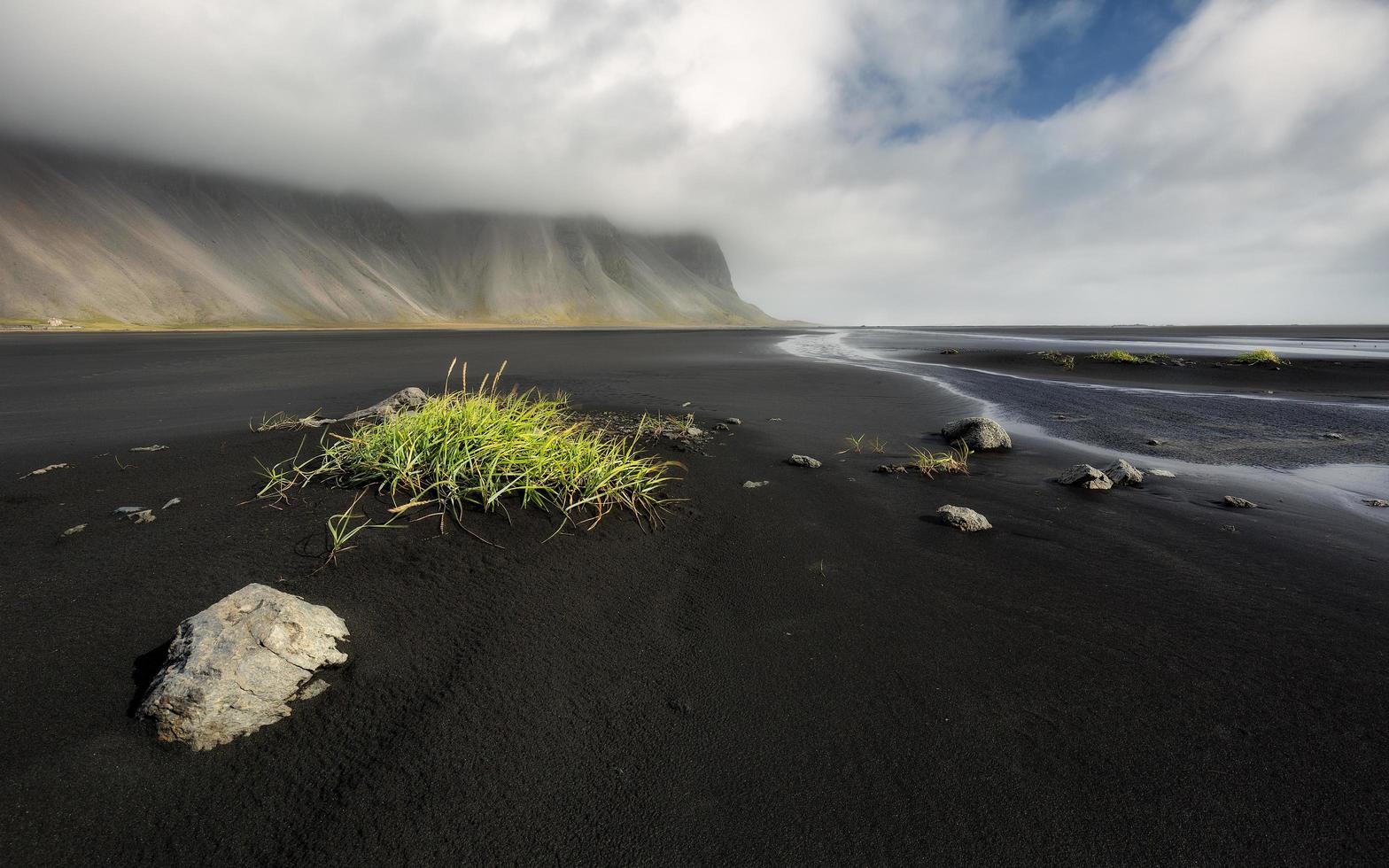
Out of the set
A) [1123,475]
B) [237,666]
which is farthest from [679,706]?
[1123,475]

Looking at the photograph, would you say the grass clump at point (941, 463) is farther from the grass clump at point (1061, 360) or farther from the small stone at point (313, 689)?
the grass clump at point (1061, 360)

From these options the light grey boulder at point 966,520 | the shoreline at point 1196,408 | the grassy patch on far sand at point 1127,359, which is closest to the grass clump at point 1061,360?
the shoreline at point 1196,408

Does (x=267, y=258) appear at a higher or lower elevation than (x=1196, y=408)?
higher

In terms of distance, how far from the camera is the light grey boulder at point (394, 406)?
22.4 feet

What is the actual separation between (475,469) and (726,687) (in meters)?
2.74

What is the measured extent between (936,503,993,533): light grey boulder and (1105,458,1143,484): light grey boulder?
8.01 feet

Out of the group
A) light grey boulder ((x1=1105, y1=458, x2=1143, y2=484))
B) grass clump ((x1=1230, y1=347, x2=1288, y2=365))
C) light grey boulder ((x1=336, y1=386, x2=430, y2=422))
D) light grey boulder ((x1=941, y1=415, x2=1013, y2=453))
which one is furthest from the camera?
grass clump ((x1=1230, y1=347, x2=1288, y2=365))

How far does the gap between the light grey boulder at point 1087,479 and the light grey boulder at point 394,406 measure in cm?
762

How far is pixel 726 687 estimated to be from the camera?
2559 mm

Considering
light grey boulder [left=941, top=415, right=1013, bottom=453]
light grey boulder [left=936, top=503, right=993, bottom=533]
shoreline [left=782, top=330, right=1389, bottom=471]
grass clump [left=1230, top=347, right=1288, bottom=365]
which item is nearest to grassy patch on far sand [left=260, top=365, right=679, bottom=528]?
light grey boulder [left=936, top=503, right=993, bottom=533]

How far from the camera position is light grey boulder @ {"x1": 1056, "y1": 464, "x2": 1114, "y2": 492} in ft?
18.8

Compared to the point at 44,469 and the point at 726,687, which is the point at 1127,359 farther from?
the point at 44,469

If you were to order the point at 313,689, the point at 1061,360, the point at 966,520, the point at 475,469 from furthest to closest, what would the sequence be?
the point at 1061,360 < the point at 966,520 < the point at 475,469 < the point at 313,689

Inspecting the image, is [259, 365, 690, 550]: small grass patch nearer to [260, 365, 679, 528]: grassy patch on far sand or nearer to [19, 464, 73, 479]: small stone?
[260, 365, 679, 528]: grassy patch on far sand
